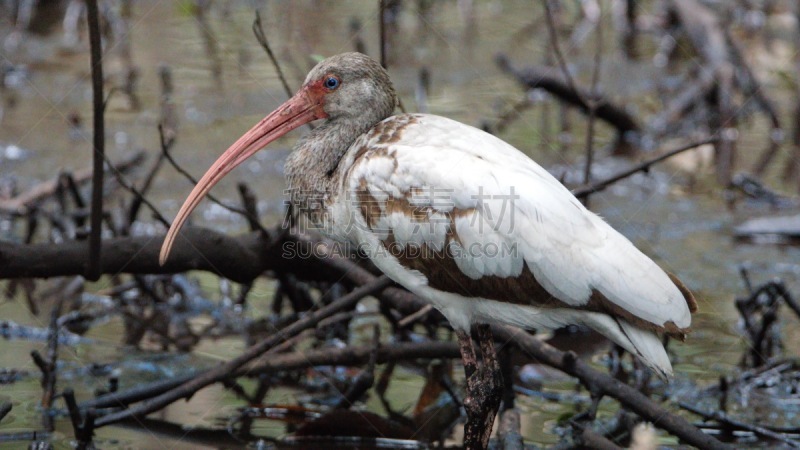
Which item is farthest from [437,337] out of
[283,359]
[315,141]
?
[315,141]

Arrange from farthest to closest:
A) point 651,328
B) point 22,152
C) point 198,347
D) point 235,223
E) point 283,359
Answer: point 22,152, point 235,223, point 198,347, point 283,359, point 651,328

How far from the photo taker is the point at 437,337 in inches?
276

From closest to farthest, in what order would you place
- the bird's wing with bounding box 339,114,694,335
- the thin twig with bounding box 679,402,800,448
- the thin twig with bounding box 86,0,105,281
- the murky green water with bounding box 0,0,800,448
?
1. the bird's wing with bounding box 339,114,694,335
2. the thin twig with bounding box 86,0,105,281
3. the thin twig with bounding box 679,402,800,448
4. the murky green water with bounding box 0,0,800,448

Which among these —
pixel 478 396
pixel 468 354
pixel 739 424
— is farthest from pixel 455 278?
pixel 739 424

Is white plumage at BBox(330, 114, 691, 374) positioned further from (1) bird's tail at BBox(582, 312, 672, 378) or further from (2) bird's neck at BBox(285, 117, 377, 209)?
(2) bird's neck at BBox(285, 117, 377, 209)

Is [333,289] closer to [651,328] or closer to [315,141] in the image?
[315,141]

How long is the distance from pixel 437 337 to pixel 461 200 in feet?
7.76

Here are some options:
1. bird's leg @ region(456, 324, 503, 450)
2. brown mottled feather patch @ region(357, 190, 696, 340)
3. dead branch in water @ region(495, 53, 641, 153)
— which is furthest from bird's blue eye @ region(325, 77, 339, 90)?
dead branch in water @ region(495, 53, 641, 153)

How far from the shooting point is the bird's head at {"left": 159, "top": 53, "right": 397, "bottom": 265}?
544 centimetres

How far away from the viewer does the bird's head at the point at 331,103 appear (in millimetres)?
5438

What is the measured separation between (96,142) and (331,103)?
113cm

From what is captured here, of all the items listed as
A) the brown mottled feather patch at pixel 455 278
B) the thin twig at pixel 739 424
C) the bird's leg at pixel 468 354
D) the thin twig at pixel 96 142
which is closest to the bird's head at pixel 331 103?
the thin twig at pixel 96 142

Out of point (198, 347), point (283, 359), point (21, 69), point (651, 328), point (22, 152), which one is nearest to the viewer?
point (651, 328)

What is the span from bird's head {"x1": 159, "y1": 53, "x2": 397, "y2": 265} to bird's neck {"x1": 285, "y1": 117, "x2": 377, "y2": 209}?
0.13 feet
